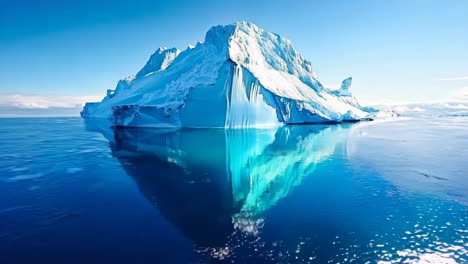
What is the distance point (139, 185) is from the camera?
11891 mm

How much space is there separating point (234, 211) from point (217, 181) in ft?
12.4

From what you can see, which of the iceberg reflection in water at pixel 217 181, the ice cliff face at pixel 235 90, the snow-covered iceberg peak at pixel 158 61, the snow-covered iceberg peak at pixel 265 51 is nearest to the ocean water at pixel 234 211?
the iceberg reflection in water at pixel 217 181

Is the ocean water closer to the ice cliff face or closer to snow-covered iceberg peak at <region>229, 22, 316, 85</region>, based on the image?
the ice cliff face

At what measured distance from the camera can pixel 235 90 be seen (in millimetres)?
34781

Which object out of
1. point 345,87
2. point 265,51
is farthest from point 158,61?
point 345,87

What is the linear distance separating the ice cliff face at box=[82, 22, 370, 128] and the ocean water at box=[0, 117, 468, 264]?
19342 millimetres

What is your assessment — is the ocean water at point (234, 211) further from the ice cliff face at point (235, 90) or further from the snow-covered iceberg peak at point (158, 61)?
the snow-covered iceberg peak at point (158, 61)

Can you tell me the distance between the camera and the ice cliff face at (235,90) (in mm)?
35375

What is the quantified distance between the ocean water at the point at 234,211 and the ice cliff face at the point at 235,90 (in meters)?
19.3

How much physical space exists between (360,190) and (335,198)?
5.65 feet

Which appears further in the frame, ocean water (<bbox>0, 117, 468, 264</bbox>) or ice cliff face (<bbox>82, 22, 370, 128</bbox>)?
ice cliff face (<bbox>82, 22, 370, 128</bbox>)

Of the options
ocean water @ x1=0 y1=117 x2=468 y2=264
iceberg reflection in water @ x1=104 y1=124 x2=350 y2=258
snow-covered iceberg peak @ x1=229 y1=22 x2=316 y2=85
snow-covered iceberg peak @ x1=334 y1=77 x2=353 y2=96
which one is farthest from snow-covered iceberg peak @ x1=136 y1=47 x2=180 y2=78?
ocean water @ x1=0 y1=117 x2=468 y2=264

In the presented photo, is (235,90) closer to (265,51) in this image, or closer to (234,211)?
(265,51)

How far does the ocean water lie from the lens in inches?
248
